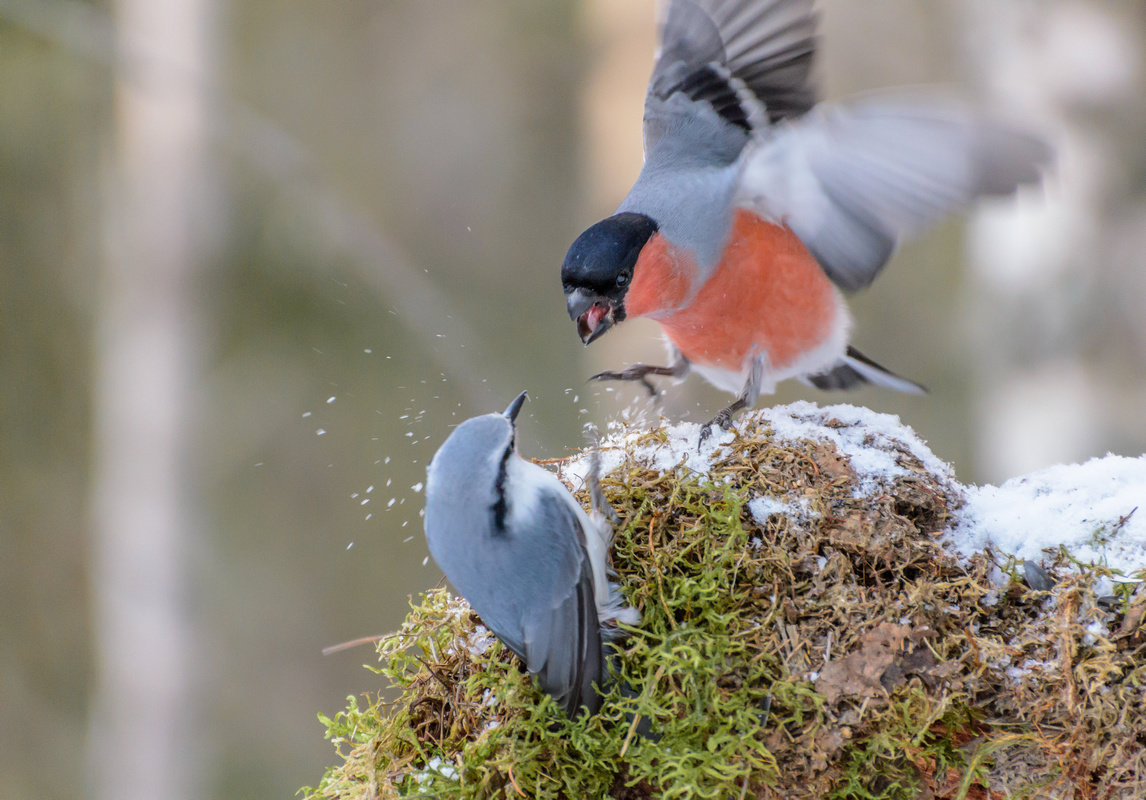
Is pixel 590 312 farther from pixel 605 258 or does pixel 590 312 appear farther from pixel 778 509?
pixel 778 509

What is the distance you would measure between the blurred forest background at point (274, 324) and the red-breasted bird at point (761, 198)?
103 inches

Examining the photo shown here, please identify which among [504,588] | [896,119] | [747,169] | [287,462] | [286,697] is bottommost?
[286,697]

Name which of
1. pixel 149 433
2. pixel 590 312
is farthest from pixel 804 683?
pixel 149 433

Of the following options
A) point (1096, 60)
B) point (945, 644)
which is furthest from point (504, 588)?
point (1096, 60)

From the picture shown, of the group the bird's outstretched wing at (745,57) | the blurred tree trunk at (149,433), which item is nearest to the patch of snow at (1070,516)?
the bird's outstretched wing at (745,57)

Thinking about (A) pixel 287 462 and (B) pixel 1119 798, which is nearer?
(B) pixel 1119 798

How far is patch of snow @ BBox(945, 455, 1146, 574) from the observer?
1.39 meters

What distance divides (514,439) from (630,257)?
589 mm

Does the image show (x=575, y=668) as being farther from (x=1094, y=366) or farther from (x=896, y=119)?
(x=1094, y=366)

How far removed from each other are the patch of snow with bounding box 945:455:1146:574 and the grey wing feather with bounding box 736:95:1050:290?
23.0 inches

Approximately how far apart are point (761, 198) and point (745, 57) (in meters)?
0.46

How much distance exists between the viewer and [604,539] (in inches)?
59.7

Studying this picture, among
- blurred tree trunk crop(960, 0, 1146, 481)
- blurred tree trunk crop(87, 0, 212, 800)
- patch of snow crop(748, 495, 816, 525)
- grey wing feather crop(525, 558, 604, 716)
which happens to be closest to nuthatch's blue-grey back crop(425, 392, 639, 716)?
grey wing feather crop(525, 558, 604, 716)

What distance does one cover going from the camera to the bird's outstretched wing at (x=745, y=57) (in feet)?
7.36
